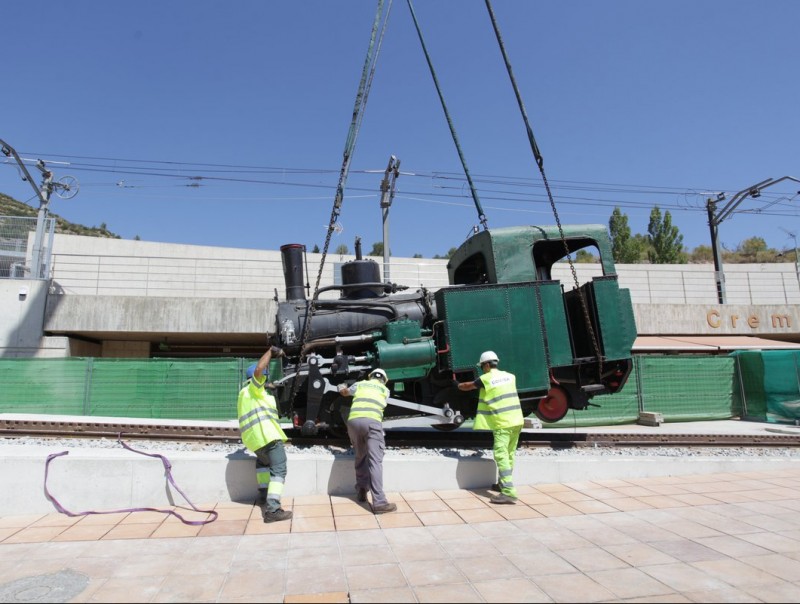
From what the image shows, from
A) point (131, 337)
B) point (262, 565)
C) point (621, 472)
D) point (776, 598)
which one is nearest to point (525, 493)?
point (621, 472)

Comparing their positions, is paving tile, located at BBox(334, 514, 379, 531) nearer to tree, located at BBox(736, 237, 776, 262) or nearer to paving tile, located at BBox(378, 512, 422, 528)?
paving tile, located at BBox(378, 512, 422, 528)

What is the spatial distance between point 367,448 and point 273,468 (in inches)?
38.4

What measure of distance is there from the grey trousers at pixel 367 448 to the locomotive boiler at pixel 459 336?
91 centimetres

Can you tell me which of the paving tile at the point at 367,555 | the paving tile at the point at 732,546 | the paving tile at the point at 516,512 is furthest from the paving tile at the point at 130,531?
the paving tile at the point at 732,546

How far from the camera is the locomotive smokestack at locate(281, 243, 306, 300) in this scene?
272 inches

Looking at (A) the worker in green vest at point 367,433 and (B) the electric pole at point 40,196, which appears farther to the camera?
(B) the electric pole at point 40,196

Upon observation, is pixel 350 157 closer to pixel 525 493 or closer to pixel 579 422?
pixel 525 493

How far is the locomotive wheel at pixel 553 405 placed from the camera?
6844mm

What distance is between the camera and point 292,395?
6.02 meters

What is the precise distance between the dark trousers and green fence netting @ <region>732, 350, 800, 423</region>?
38.5 ft

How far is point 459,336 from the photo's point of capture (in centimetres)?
618

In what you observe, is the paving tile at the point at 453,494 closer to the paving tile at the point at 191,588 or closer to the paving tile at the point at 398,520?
the paving tile at the point at 398,520

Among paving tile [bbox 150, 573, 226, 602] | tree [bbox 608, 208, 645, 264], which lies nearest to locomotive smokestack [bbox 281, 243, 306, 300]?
paving tile [bbox 150, 573, 226, 602]

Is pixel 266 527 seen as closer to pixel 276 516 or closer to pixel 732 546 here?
pixel 276 516
